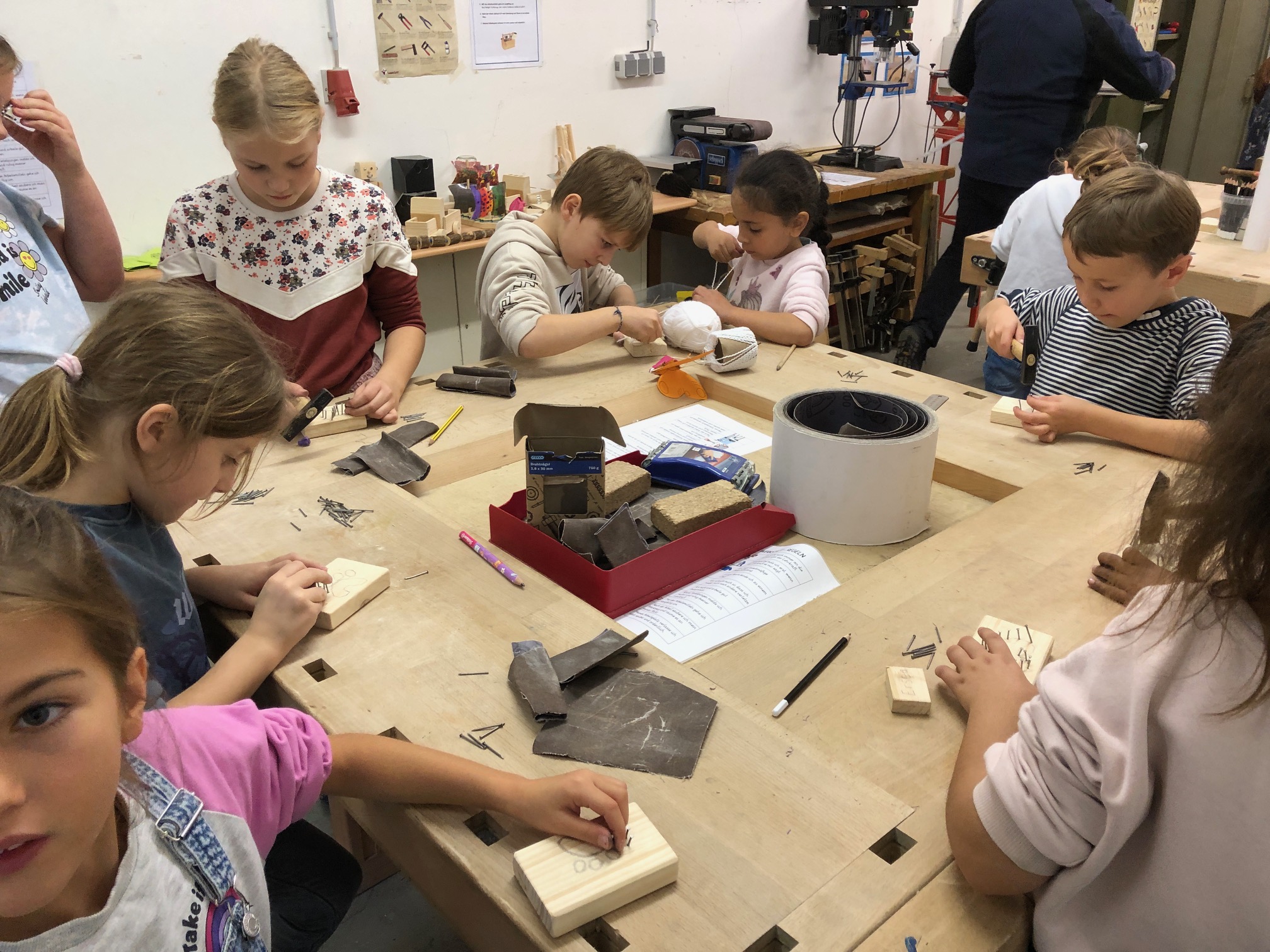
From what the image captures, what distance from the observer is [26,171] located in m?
2.75

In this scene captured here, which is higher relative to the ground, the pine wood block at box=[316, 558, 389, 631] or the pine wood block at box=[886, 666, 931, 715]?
the pine wood block at box=[316, 558, 389, 631]

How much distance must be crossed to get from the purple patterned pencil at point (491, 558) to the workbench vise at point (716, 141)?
2.96m

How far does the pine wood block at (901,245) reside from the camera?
4117 millimetres

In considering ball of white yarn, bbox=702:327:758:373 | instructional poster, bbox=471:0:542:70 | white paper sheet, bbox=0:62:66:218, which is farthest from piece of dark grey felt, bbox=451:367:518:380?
instructional poster, bbox=471:0:542:70

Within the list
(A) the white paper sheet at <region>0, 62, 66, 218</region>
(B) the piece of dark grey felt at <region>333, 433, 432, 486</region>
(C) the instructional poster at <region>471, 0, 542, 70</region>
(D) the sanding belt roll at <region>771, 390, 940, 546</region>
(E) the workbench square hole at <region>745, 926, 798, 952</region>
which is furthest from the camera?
(C) the instructional poster at <region>471, 0, 542, 70</region>

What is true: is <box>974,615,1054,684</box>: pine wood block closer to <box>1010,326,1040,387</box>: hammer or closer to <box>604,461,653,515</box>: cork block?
<box>604,461,653,515</box>: cork block

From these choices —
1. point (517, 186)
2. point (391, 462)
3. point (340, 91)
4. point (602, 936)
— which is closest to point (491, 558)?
point (391, 462)

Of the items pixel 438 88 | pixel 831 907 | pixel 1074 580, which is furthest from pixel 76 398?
pixel 438 88

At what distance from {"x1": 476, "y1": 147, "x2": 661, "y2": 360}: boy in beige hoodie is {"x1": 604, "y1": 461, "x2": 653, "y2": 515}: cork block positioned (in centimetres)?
60

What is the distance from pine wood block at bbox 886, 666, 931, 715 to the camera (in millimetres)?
998

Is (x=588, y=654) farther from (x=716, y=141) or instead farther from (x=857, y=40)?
(x=857, y=40)

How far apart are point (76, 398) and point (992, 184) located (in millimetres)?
3606

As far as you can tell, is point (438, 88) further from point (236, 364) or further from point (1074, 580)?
point (1074, 580)

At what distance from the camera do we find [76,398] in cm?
105
